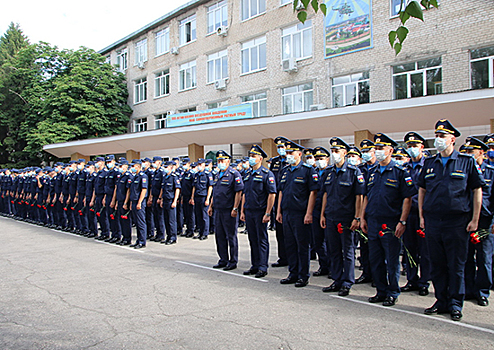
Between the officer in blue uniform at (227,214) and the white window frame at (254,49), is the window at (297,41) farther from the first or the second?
the officer in blue uniform at (227,214)

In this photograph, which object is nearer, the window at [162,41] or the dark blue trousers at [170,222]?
the dark blue trousers at [170,222]

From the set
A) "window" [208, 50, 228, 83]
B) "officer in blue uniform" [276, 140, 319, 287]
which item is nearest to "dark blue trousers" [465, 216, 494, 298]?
"officer in blue uniform" [276, 140, 319, 287]

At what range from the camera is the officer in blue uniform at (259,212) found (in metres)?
6.45

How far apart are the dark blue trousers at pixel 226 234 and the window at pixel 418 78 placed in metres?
12.9

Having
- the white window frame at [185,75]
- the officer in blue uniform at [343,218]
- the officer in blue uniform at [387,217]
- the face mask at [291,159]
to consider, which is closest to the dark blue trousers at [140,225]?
the face mask at [291,159]

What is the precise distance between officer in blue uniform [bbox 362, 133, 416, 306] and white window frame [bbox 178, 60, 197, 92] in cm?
2329

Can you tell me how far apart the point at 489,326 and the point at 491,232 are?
1.34m

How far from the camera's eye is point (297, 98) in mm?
21094

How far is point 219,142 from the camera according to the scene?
70.1 feet

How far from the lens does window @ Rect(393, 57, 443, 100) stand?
1642 cm

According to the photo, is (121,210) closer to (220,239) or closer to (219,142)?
(220,239)

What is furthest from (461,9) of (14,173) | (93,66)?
(93,66)

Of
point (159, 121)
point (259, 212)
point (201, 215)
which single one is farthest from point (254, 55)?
point (259, 212)

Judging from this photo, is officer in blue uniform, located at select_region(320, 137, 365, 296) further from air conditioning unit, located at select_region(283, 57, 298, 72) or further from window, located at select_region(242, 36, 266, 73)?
window, located at select_region(242, 36, 266, 73)
